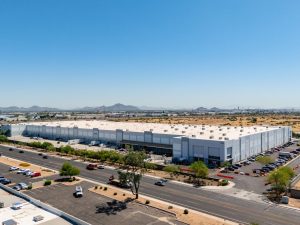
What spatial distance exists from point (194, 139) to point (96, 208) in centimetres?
4837

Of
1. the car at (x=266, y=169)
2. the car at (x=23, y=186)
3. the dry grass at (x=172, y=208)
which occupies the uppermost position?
the car at (x=266, y=169)

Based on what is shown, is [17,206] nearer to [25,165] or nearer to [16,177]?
[16,177]

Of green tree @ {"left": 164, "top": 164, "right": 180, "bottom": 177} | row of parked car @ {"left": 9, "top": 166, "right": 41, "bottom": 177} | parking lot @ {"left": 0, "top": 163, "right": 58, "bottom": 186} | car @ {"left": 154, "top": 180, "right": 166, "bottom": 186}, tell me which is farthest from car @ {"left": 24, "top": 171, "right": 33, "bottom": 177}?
green tree @ {"left": 164, "top": 164, "right": 180, "bottom": 177}

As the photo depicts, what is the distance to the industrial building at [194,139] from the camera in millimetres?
95188

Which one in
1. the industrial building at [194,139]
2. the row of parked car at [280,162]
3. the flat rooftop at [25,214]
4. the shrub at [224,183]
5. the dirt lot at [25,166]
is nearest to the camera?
the flat rooftop at [25,214]

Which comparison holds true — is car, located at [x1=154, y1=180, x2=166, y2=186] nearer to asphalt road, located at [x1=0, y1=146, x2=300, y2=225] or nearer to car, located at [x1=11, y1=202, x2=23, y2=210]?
asphalt road, located at [x1=0, y1=146, x2=300, y2=225]

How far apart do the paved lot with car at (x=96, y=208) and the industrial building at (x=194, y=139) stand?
136 feet

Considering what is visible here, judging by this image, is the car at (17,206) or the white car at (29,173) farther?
the white car at (29,173)

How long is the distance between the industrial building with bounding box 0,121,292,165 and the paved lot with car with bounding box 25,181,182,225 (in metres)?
41.3

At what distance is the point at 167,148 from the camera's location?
112 meters

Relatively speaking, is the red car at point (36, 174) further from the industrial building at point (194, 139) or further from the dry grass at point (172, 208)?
the industrial building at point (194, 139)

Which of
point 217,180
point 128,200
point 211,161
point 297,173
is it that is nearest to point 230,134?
point 211,161

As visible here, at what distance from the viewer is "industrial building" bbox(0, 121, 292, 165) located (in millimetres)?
95188

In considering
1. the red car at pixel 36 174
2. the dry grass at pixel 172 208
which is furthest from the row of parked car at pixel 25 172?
the dry grass at pixel 172 208
